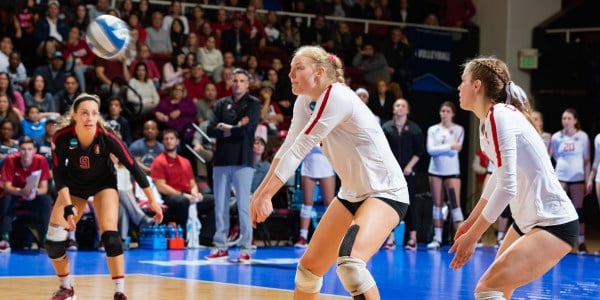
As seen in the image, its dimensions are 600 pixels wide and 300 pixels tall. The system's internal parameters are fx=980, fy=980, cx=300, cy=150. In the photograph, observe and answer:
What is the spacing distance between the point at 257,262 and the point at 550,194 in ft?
21.9

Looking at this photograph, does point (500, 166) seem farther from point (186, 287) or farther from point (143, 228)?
point (143, 228)

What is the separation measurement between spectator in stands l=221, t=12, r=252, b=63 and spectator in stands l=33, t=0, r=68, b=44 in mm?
2856

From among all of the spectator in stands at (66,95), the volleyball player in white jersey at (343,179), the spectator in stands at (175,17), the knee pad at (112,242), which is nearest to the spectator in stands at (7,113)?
the spectator in stands at (66,95)

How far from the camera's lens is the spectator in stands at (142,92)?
14750 mm

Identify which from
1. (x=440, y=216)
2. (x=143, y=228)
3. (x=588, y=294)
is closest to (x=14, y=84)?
(x=143, y=228)

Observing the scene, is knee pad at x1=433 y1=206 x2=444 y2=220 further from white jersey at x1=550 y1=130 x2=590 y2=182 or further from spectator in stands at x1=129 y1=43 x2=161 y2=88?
spectator in stands at x1=129 y1=43 x2=161 y2=88

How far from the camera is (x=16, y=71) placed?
1420 cm

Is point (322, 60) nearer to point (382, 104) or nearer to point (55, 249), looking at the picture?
Answer: point (55, 249)

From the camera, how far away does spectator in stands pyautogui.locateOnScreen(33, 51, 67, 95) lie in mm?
14156

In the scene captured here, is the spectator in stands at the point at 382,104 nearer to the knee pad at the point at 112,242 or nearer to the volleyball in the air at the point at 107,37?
the volleyball in the air at the point at 107,37

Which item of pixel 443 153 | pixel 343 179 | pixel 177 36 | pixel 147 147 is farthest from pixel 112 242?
pixel 177 36

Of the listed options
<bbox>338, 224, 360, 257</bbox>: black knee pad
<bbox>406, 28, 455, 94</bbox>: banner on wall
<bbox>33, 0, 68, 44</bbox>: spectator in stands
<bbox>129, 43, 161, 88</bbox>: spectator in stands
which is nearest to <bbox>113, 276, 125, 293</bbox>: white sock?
<bbox>338, 224, 360, 257</bbox>: black knee pad

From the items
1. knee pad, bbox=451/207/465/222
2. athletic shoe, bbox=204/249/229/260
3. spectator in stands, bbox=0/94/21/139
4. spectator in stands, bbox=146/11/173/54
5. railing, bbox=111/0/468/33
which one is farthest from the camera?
railing, bbox=111/0/468/33

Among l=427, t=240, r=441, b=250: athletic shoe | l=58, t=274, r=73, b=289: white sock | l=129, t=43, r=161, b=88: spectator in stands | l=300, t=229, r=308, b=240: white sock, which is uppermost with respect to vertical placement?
l=129, t=43, r=161, b=88: spectator in stands
